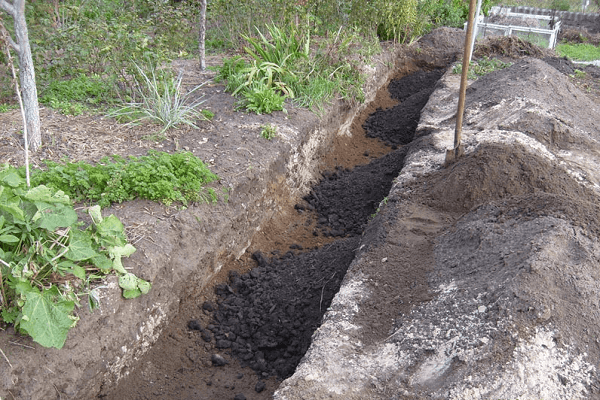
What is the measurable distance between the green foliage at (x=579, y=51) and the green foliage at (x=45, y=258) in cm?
1199

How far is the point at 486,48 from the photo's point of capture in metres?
9.98

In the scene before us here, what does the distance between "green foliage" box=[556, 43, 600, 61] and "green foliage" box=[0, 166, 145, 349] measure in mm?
11992

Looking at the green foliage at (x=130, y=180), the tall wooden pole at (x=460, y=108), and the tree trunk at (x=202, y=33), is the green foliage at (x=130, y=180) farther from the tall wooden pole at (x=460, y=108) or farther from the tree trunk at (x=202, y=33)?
the tree trunk at (x=202, y=33)

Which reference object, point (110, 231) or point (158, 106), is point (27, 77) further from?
point (110, 231)

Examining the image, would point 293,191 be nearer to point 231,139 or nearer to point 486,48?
point 231,139

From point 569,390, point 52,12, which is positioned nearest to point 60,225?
point 569,390

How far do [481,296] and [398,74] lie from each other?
8.14 m

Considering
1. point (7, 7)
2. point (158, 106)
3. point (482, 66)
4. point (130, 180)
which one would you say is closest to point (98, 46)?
point (158, 106)

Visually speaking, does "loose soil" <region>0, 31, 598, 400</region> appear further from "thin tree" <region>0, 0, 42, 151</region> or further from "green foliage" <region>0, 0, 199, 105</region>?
"green foliage" <region>0, 0, 199, 105</region>

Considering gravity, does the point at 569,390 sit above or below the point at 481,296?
below

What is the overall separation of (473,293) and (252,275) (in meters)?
1.97

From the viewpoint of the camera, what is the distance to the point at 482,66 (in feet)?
30.0

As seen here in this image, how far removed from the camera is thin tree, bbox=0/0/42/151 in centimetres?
408

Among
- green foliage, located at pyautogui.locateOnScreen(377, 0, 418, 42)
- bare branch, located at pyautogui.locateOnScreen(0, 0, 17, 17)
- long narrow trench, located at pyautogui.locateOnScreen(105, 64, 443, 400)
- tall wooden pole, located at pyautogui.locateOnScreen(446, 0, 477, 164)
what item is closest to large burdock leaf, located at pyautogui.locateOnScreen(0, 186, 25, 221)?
long narrow trench, located at pyautogui.locateOnScreen(105, 64, 443, 400)
